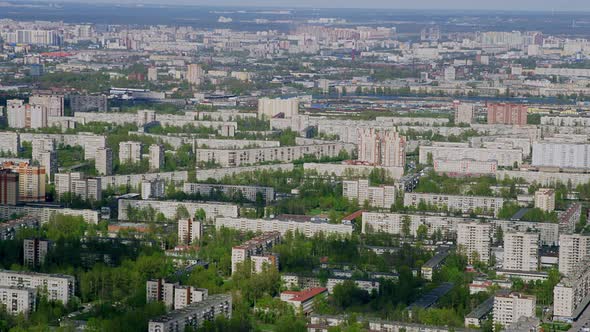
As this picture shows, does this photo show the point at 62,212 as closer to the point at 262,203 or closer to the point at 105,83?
the point at 262,203

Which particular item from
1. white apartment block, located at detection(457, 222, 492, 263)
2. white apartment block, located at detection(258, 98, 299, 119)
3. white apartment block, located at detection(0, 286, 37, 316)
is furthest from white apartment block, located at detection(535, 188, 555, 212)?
white apartment block, located at detection(258, 98, 299, 119)

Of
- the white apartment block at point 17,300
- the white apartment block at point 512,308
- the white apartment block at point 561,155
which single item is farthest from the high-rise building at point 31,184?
the white apartment block at point 561,155

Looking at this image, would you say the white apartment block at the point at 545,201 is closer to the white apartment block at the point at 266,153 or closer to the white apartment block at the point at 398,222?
the white apartment block at the point at 398,222

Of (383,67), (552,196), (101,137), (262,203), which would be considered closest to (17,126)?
(101,137)

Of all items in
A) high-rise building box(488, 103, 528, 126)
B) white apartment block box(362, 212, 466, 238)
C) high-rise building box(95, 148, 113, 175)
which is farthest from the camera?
high-rise building box(488, 103, 528, 126)

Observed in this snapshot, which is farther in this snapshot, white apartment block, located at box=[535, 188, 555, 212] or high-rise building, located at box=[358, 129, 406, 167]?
high-rise building, located at box=[358, 129, 406, 167]

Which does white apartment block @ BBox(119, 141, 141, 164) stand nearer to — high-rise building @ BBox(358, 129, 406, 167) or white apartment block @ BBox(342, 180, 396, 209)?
high-rise building @ BBox(358, 129, 406, 167)
